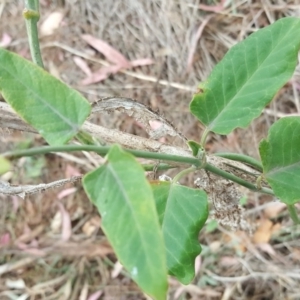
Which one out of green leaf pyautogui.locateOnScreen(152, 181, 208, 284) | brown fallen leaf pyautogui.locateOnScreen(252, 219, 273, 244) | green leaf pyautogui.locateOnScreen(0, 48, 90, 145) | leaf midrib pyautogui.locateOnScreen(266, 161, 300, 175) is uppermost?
green leaf pyautogui.locateOnScreen(0, 48, 90, 145)

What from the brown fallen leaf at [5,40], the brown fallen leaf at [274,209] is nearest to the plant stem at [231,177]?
the brown fallen leaf at [274,209]

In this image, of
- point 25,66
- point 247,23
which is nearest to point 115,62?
point 247,23

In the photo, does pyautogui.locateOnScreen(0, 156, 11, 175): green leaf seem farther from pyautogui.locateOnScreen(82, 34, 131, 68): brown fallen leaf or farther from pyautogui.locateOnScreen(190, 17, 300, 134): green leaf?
pyautogui.locateOnScreen(82, 34, 131, 68): brown fallen leaf

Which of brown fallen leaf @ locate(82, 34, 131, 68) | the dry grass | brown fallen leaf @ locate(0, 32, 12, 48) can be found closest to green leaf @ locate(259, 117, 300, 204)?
the dry grass

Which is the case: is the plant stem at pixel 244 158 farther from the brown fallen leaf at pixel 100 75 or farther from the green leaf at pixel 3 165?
the brown fallen leaf at pixel 100 75

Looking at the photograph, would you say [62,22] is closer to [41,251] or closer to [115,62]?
[115,62]
